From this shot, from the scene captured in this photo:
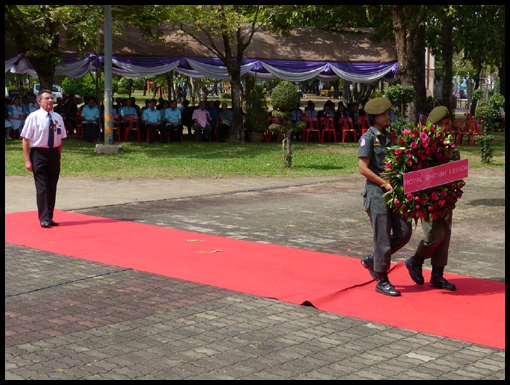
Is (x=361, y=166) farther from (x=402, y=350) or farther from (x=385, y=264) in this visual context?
(x=402, y=350)

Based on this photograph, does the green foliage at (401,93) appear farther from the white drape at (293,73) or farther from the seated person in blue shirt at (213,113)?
the seated person in blue shirt at (213,113)

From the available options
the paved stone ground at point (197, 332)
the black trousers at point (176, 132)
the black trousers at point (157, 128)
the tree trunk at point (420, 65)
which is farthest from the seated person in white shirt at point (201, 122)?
the paved stone ground at point (197, 332)

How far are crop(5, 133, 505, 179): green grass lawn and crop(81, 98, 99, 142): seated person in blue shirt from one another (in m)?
0.47

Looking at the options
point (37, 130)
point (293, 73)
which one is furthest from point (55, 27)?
point (37, 130)

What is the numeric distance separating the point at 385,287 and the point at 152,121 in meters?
17.0

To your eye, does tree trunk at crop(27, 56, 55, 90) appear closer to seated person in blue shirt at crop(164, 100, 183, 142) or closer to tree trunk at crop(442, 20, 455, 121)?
seated person in blue shirt at crop(164, 100, 183, 142)

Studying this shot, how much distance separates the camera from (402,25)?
21156mm

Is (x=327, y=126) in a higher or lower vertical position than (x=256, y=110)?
lower

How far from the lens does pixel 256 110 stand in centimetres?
2334

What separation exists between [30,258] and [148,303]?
2.32 m

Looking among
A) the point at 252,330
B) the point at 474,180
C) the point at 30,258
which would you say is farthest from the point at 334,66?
the point at 252,330

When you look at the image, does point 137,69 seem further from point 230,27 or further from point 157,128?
point 230,27

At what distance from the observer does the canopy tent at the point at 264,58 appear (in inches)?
891

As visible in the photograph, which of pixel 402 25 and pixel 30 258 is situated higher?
pixel 402 25
